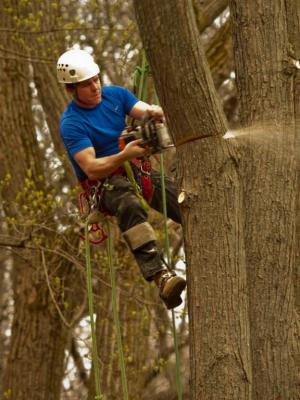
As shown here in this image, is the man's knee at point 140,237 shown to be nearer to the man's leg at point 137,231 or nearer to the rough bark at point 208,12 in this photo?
the man's leg at point 137,231

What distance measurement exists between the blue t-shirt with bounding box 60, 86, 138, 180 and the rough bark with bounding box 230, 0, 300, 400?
35.0 inches

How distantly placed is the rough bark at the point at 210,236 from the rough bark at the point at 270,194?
51 centimetres

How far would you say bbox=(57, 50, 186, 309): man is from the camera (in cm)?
521

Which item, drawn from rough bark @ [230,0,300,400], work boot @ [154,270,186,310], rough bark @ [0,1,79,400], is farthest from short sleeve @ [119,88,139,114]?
rough bark @ [0,1,79,400]

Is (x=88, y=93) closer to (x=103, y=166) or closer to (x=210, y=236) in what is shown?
(x=103, y=166)

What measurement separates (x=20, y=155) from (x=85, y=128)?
427cm

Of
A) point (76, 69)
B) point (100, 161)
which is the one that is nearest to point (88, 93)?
point (76, 69)

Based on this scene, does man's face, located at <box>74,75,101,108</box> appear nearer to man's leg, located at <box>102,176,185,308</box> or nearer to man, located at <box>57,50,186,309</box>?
man, located at <box>57,50,186,309</box>

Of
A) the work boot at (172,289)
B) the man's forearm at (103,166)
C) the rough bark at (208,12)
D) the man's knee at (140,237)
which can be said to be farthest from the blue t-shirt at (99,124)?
the rough bark at (208,12)

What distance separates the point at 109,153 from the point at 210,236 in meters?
1.36

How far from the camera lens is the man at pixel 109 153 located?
521 centimetres

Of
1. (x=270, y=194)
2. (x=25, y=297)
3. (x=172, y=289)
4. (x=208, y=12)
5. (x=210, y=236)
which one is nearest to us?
(x=210, y=236)

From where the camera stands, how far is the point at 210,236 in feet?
14.0

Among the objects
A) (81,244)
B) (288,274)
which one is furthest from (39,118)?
(288,274)
